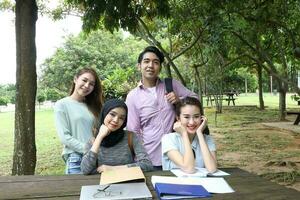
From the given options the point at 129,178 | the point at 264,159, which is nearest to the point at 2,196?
the point at 129,178

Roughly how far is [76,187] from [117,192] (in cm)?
32

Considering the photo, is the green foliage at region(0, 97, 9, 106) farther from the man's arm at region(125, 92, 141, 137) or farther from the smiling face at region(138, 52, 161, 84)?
the smiling face at region(138, 52, 161, 84)

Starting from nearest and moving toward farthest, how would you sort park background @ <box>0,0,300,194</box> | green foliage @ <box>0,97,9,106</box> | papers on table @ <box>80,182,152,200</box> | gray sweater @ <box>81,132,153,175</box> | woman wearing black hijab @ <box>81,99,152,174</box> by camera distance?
papers on table @ <box>80,182,152,200</box>
woman wearing black hijab @ <box>81,99,152,174</box>
gray sweater @ <box>81,132,153,175</box>
park background @ <box>0,0,300,194</box>
green foliage @ <box>0,97,9,106</box>

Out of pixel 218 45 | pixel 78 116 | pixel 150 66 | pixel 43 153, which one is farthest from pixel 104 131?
pixel 218 45

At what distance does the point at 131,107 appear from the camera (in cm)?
327

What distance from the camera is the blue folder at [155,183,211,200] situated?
2082mm

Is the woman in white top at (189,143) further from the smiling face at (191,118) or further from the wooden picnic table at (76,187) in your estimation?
the wooden picnic table at (76,187)

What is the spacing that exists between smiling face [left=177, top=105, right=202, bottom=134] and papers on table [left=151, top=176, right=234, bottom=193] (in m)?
0.42

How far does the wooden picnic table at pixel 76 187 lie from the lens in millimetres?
2134

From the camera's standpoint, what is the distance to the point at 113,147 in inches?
111

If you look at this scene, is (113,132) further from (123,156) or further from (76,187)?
(76,187)

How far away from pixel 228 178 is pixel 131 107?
42.9 inches

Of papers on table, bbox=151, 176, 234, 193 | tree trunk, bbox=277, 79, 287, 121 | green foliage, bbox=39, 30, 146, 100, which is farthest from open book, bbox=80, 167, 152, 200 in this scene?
green foliage, bbox=39, 30, 146, 100

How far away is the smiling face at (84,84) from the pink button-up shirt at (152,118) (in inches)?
14.1
